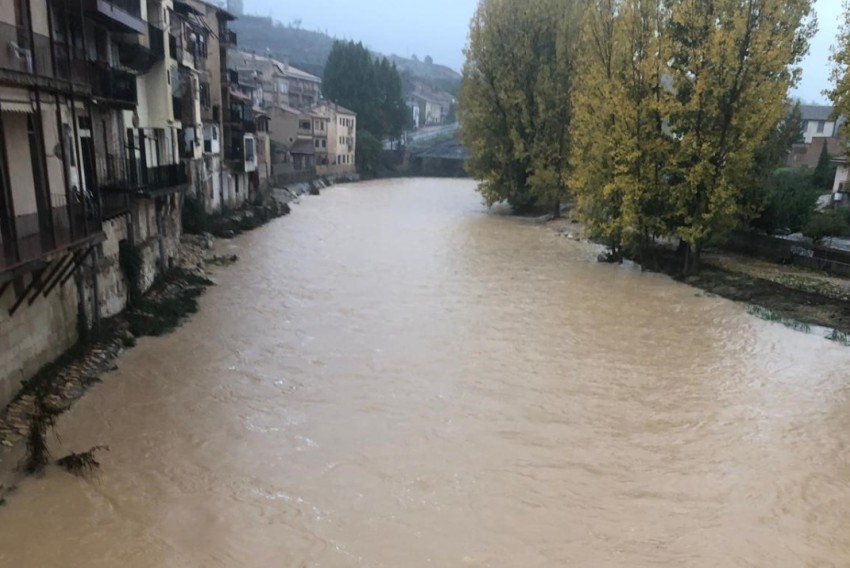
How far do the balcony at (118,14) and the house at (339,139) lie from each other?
45.3 meters

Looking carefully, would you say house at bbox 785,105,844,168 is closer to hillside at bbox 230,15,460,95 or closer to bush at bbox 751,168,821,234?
bush at bbox 751,168,821,234

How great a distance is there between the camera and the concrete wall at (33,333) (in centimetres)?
1061

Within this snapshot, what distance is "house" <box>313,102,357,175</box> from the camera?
65531 millimetres

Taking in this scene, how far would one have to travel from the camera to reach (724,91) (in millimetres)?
21797

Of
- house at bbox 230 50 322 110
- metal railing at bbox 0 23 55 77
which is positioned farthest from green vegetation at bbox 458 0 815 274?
house at bbox 230 50 322 110

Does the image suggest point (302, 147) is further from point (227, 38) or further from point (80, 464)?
point (80, 464)

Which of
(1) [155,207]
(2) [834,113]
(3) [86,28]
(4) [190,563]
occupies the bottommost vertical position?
(4) [190,563]

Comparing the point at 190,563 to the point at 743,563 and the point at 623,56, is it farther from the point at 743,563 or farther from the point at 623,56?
the point at 623,56

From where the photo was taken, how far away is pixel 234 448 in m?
10.7

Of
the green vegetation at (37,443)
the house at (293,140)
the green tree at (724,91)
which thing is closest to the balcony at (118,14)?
the green vegetation at (37,443)

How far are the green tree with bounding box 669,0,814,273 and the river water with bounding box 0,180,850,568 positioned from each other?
4499 mm

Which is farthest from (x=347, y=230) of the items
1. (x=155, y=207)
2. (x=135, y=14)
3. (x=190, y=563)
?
(x=190, y=563)

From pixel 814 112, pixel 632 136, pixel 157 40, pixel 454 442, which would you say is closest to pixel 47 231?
pixel 454 442

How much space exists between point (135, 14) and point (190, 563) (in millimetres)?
16383
